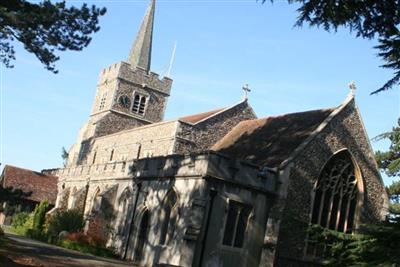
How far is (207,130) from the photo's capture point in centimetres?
2886

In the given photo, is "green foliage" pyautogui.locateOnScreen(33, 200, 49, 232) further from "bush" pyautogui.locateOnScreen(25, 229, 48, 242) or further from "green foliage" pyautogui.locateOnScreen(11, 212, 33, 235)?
"bush" pyautogui.locateOnScreen(25, 229, 48, 242)

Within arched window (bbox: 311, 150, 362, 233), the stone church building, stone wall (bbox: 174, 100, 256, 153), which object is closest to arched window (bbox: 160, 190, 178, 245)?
the stone church building

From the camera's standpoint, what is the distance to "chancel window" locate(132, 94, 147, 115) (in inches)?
1640

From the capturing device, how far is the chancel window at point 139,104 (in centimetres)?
4166

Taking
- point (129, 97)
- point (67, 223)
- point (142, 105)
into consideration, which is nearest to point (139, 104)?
point (142, 105)

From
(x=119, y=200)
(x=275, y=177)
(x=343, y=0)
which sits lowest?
(x=119, y=200)

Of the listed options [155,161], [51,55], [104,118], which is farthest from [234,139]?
[104,118]

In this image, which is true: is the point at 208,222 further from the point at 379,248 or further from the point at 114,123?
the point at 114,123

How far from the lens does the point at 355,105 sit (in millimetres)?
23828

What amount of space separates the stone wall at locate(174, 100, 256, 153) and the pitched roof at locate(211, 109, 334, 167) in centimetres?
58

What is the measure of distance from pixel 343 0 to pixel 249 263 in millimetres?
12215

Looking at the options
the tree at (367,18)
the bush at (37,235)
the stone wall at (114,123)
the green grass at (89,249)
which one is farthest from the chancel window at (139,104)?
the tree at (367,18)

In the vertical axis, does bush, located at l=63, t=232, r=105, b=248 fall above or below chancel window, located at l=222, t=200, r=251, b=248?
below

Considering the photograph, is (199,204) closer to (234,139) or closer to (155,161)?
(155,161)
